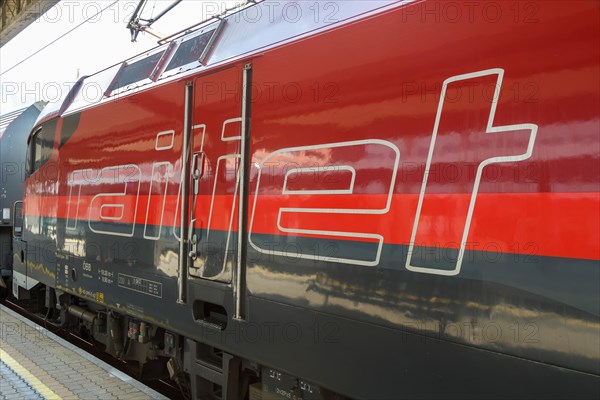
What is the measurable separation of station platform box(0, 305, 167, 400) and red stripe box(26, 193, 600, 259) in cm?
247

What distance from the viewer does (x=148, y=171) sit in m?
4.45

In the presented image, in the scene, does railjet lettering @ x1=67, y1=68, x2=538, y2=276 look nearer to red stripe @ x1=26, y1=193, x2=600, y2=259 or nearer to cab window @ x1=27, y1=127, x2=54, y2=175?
red stripe @ x1=26, y1=193, x2=600, y2=259

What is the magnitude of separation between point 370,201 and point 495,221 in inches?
26.9

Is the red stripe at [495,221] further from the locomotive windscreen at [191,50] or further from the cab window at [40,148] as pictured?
the cab window at [40,148]

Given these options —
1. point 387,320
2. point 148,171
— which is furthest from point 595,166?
point 148,171

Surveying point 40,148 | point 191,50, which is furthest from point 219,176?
point 40,148

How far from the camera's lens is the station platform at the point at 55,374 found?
4.39 meters

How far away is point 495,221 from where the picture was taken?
2092mm

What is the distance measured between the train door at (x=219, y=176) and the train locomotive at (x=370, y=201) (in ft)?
0.05

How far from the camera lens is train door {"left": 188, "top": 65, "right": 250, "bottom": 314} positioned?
11.3 ft

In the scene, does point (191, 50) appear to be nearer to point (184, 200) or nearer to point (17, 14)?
point (184, 200)

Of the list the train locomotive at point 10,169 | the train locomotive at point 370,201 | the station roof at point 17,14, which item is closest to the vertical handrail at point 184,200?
the train locomotive at point 370,201

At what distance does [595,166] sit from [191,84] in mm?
3034

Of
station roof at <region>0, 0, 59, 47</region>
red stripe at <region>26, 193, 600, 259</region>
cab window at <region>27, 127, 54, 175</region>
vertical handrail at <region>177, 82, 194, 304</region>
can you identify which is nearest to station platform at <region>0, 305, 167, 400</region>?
vertical handrail at <region>177, 82, 194, 304</region>
